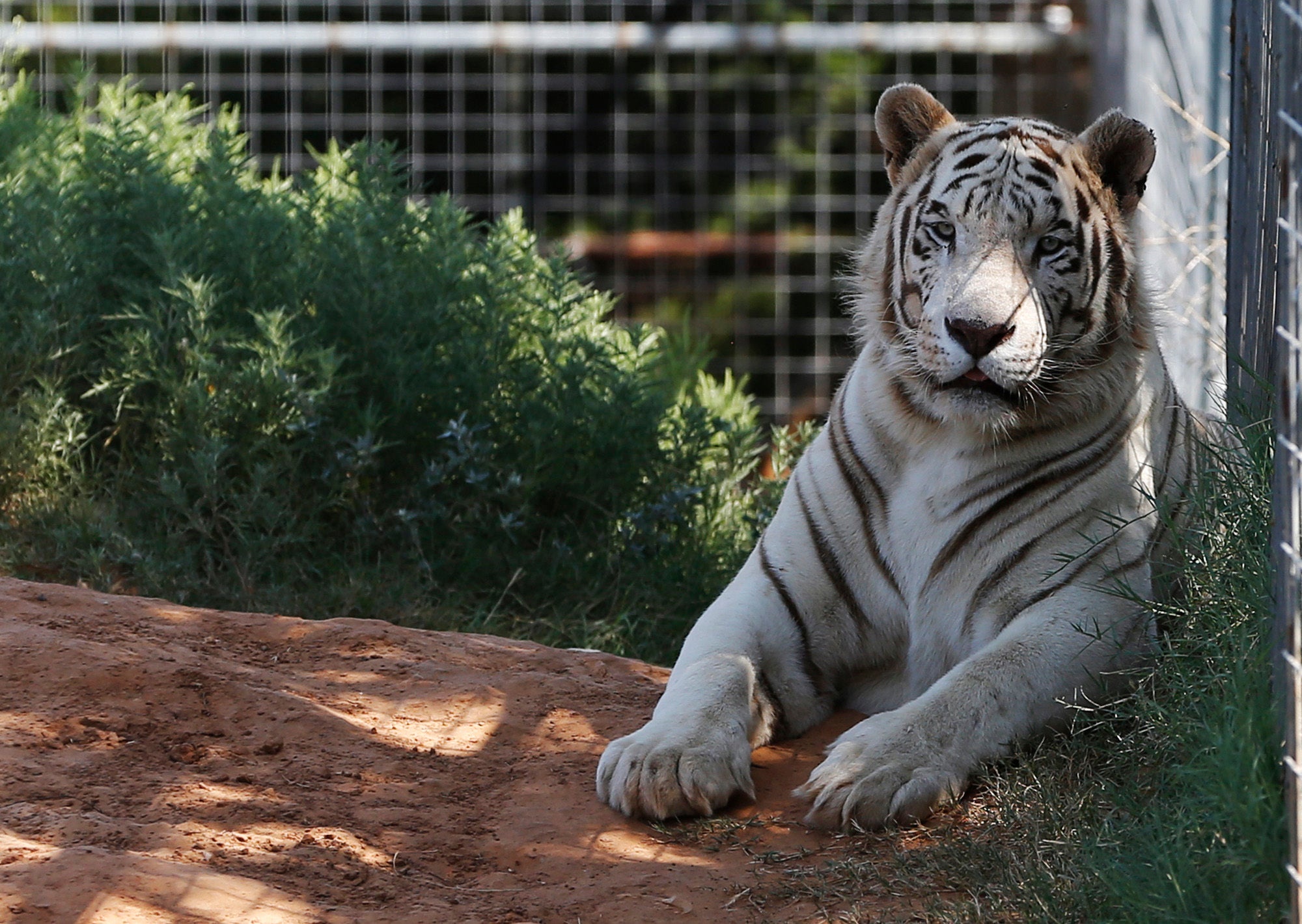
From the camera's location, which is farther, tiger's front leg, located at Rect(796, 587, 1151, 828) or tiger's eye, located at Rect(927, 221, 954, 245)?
tiger's eye, located at Rect(927, 221, 954, 245)

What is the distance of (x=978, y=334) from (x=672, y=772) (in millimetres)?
1006

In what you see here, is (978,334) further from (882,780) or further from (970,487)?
(882,780)

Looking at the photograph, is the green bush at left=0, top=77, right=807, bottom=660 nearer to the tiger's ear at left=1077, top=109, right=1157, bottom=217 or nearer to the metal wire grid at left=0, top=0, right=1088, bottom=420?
the tiger's ear at left=1077, top=109, right=1157, bottom=217

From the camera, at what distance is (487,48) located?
755cm

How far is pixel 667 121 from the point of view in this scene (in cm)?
818

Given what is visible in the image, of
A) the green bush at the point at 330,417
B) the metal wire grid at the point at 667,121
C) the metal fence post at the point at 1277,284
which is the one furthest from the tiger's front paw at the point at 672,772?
the metal wire grid at the point at 667,121

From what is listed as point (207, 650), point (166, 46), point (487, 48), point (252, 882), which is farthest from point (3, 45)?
point (252, 882)

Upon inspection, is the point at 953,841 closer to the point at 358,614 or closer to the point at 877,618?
the point at 877,618

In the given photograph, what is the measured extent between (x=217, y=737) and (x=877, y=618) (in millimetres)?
1315

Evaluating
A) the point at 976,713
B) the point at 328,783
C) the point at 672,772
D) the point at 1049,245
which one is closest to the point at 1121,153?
the point at 1049,245

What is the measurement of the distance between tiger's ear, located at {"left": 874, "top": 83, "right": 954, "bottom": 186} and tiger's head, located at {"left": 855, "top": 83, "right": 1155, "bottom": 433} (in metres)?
0.11

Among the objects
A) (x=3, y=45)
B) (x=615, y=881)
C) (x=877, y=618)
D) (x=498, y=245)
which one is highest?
(x=3, y=45)

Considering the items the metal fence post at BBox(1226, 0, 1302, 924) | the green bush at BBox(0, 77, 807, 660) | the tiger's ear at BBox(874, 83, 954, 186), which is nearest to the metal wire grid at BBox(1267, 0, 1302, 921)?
the metal fence post at BBox(1226, 0, 1302, 924)

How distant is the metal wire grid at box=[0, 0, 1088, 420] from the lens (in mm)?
7773
